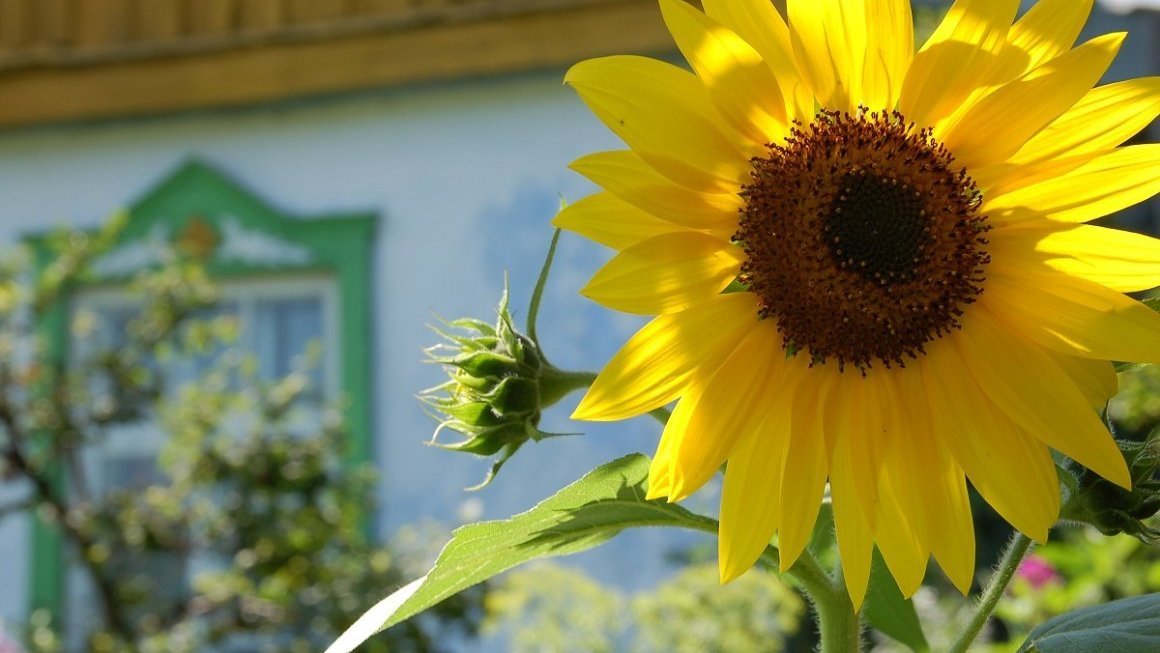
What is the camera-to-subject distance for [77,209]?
16.8 ft

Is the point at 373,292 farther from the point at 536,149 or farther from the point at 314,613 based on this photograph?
the point at 314,613

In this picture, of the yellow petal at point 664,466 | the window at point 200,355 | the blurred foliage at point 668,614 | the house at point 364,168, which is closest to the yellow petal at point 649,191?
the yellow petal at point 664,466

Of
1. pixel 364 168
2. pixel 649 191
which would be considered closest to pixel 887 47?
pixel 649 191

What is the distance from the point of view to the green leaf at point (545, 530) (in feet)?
2.33

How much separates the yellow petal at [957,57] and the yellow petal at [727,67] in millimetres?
67

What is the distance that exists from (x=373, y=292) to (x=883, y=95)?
397 cm

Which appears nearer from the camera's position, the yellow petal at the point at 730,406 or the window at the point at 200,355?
the yellow petal at the point at 730,406

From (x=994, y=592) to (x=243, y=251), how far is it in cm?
423

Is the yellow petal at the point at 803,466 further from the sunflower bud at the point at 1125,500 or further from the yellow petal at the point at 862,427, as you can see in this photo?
the sunflower bud at the point at 1125,500

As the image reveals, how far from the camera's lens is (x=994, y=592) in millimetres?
751

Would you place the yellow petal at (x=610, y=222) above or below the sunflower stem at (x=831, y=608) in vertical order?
above

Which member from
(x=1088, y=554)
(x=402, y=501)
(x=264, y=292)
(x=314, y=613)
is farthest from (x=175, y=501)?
(x=1088, y=554)

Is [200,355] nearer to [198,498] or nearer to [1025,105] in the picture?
[198,498]

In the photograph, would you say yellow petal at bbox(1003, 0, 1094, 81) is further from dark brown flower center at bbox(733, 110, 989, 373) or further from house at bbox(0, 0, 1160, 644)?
house at bbox(0, 0, 1160, 644)
